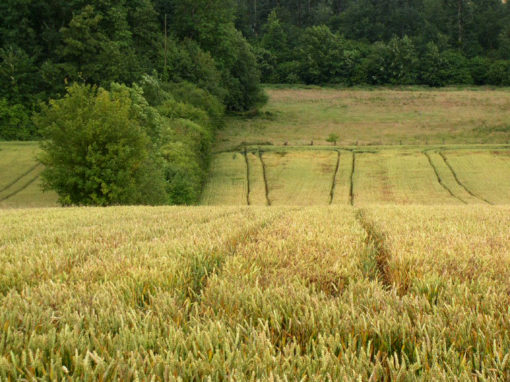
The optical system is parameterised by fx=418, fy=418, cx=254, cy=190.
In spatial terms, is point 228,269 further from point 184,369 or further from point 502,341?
point 502,341

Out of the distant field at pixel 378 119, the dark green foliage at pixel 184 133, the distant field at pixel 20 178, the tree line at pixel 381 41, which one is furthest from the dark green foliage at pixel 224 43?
the distant field at pixel 20 178

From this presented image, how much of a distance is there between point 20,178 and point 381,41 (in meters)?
140

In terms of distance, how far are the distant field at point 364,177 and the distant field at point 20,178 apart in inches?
682

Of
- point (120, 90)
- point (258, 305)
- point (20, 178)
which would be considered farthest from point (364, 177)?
point (258, 305)

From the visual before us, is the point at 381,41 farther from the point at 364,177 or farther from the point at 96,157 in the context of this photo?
the point at 96,157

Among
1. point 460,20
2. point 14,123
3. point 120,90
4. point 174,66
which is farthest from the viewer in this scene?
point 460,20

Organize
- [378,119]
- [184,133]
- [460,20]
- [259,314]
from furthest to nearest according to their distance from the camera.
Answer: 1. [460,20]
2. [378,119]
3. [184,133]
4. [259,314]

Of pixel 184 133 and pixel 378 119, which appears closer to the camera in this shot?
pixel 184 133

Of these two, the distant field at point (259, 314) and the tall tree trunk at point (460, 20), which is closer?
the distant field at point (259, 314)

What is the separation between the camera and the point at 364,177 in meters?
54.8

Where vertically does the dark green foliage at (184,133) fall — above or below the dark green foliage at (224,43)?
below

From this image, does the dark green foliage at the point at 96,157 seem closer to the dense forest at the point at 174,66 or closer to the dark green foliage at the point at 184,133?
the dense forest at the point at 174,66

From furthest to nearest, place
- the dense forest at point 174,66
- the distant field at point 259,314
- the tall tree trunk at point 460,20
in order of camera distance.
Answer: the tall tree trunk at point 460,20 < the dense forest at point 174,66 < the distant field at point 259,314

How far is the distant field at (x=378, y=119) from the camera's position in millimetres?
77750
